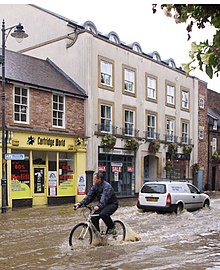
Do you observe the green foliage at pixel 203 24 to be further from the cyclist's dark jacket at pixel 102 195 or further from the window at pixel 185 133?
the window at pixel 185 133

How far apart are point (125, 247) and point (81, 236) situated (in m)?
1.09

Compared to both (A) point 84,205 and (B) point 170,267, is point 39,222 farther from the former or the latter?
(B) point 170,267

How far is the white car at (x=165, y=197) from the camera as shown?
17188 millimetres

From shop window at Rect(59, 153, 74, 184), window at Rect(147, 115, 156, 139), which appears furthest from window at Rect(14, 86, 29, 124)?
window at Rect(147, 115, 156, 139)

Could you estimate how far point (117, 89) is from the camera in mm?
29109

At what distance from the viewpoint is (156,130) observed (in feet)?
108

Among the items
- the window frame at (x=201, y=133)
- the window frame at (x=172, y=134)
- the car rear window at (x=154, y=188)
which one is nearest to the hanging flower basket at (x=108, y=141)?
the window frame at (x=172, y=134)

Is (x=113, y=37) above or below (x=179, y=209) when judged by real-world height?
above

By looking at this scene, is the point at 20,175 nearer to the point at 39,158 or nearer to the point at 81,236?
the point at 39,158

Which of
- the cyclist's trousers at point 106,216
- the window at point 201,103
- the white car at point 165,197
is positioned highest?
the window at point 201,103

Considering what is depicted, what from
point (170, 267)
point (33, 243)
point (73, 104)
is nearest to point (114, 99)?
point (73, 104)

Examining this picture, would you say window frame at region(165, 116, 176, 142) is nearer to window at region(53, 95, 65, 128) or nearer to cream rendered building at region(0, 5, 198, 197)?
cream rendered building at region(0, 5, 198, 197)

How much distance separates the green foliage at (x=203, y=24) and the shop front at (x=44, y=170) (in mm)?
18870

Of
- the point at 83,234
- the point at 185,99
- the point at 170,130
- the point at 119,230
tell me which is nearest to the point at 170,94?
the point at 185,99
